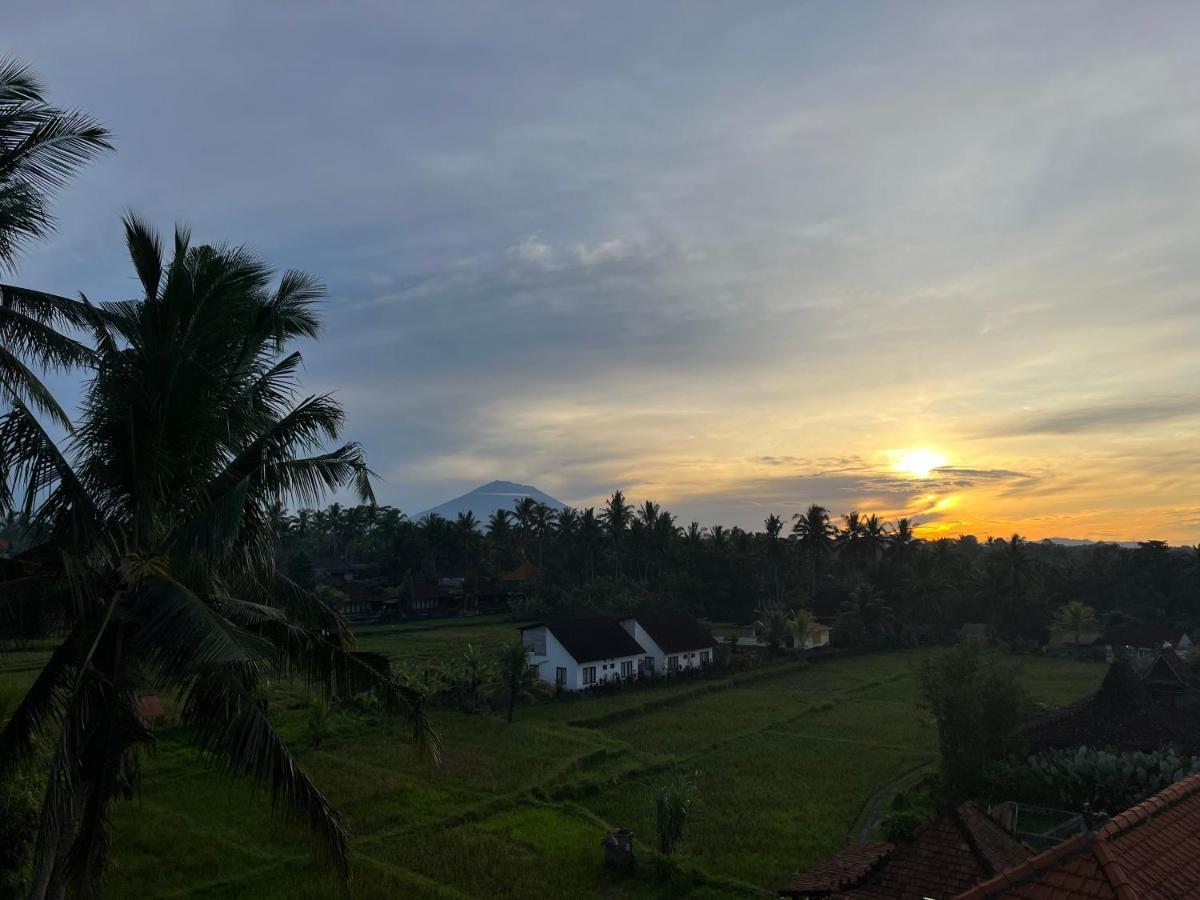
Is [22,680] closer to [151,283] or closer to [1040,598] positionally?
[151,283]

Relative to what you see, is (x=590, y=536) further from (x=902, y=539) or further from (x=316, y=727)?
(x=316, y=727)

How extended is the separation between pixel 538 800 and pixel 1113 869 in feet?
58.5

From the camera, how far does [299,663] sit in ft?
33.2

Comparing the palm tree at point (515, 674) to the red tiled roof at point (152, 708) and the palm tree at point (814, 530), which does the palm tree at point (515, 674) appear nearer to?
the red tiled roof at point (152, 708)

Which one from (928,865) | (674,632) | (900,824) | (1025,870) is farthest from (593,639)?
(1025,870)

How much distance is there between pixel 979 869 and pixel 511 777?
47.9 feet

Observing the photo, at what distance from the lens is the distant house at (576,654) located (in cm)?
4041

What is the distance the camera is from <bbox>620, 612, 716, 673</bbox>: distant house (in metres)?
46.1

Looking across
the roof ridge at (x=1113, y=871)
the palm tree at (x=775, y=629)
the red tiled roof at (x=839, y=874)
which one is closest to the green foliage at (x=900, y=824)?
the red tiled roof at (x=839, y=874)

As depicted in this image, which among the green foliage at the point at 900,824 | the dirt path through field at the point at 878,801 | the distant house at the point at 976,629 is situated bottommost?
the dirt path through field at the point at 878,801

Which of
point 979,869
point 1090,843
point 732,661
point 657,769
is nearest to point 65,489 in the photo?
point 1090,843

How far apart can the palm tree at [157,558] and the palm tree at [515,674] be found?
2381cm

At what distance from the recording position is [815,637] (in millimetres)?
59188

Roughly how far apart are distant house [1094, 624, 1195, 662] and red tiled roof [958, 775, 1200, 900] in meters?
55.4
